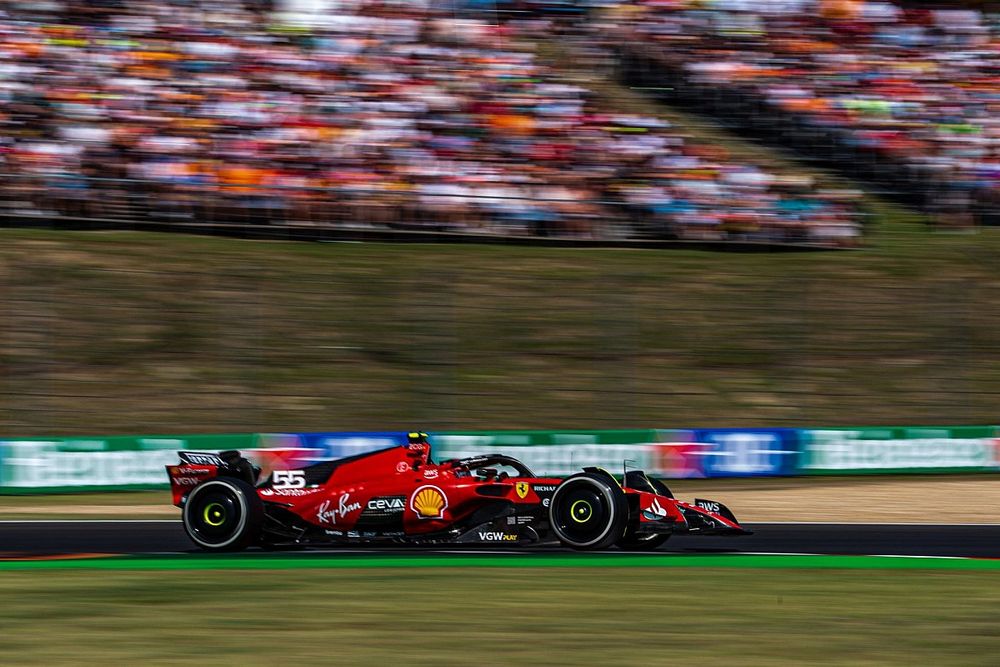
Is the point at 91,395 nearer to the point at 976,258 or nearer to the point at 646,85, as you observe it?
the point at 646,85

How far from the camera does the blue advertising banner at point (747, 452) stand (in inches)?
617

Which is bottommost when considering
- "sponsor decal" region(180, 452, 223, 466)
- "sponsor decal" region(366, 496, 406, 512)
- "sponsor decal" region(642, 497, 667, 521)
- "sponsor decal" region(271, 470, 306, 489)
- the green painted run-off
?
the green painted run-off

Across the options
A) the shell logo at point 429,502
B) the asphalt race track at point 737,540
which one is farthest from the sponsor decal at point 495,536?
the asphalt race track at point 737,540

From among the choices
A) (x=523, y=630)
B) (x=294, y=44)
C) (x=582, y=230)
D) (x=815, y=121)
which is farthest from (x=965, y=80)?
(x=523, y=630)

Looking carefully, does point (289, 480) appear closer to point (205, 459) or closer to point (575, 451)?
point (205, 459)

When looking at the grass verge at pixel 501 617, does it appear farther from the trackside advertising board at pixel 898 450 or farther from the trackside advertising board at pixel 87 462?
the trackside advertising board at pixel 898 450

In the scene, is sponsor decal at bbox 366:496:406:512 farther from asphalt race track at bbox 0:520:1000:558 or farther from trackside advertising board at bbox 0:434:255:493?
trackside advertising board at bbox 0:434:255:493

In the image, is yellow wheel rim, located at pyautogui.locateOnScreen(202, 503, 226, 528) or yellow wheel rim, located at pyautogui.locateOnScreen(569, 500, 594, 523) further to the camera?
yellow wheel rim, located at pyautogui.locateOnScreen(202, 503, 226, 528)

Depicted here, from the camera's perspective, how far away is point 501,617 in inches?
277

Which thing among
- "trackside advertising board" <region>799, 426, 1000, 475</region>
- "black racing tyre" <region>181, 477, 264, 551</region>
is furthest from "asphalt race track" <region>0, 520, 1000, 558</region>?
"trackside advertising board" <region>799, 426, 1000, 475</region>

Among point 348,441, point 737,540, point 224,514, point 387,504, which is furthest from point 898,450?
point 224,514

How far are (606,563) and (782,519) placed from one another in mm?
4269

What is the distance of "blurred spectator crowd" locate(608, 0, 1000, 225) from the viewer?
65.4ft

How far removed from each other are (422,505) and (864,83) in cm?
1368
